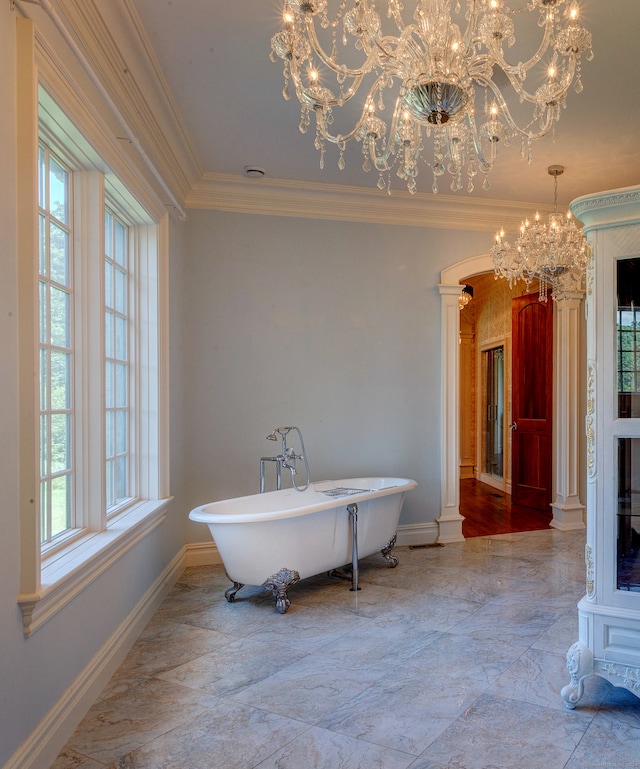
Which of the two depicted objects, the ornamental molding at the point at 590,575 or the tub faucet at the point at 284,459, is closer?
the ornamental molding at the point at 590,575

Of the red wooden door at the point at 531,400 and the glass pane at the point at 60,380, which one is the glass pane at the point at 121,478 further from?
the red wooden door at the point at 531,400

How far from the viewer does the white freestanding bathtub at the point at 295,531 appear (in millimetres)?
3287

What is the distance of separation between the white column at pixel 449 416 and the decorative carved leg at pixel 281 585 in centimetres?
194

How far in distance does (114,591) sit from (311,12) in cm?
253

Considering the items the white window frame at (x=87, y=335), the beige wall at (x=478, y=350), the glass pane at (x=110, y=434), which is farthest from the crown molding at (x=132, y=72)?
the beige wall at (x=478, y=350)

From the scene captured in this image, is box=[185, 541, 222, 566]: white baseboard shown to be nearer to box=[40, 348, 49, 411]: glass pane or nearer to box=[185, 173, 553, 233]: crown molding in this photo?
box=[40, 348, 49, 411]: glass pane

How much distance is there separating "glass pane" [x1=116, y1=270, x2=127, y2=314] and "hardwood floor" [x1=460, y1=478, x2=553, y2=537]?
3.69 metres

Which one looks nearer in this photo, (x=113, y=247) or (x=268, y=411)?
(x=113, y=247)

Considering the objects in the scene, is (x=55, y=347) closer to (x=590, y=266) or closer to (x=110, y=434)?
(x=110, y=434)

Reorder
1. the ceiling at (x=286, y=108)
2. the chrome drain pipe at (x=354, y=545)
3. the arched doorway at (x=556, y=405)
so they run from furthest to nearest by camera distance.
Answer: the arched doorway at (x=556, y=405), the chrome drain pipe at (x=354, y=545), the ceiling at (x=286, y=108)

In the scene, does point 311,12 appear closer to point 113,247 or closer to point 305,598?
point 113,247

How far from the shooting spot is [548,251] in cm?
403

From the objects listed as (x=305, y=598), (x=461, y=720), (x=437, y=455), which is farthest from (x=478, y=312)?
(x=461, y=720)

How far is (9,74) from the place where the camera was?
164 centimetres
